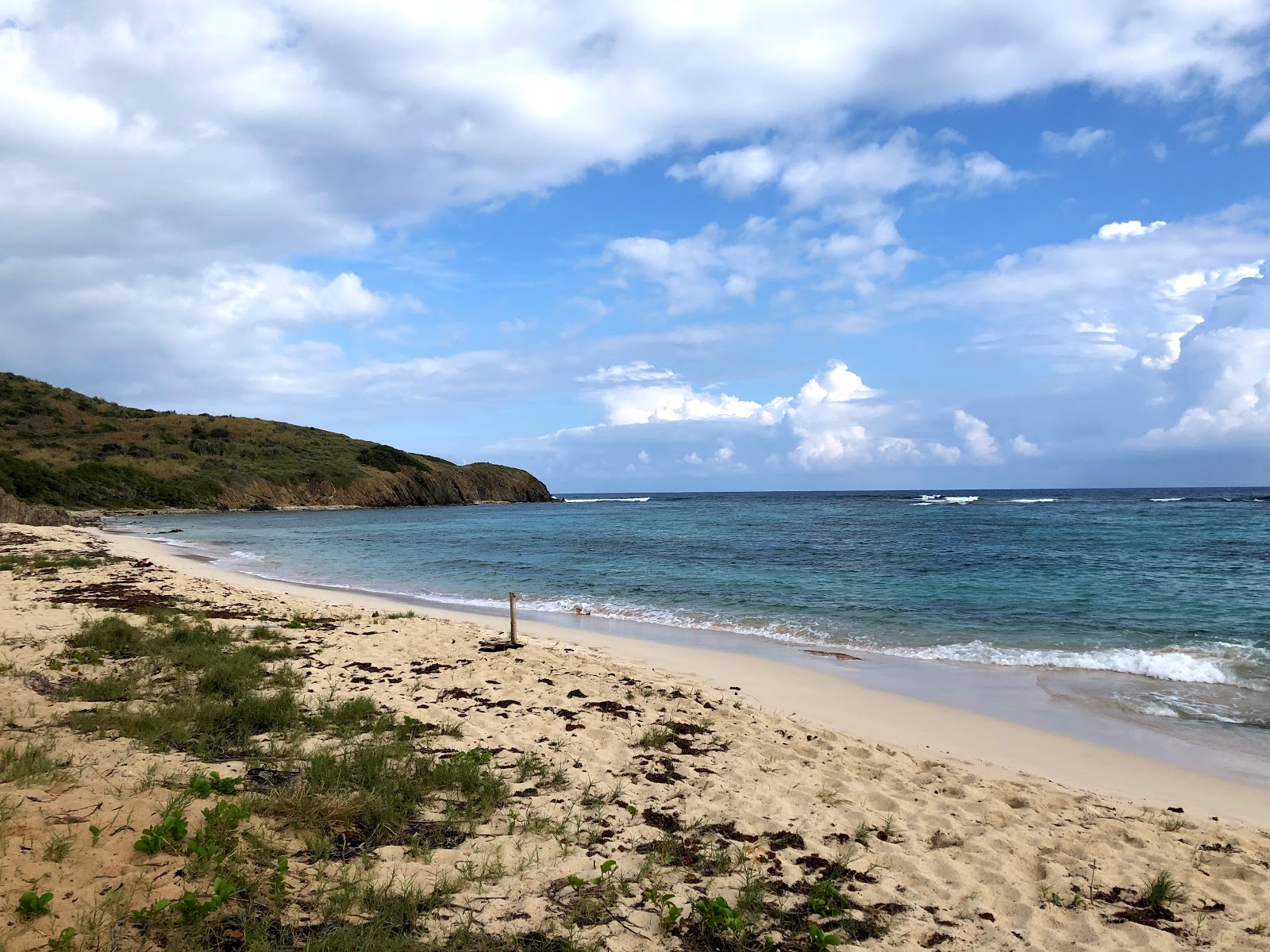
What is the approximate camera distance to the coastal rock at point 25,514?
32.8 metres

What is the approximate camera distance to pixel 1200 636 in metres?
14.8

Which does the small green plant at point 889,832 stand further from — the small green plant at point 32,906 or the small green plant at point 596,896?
the small green plant at point 32,906

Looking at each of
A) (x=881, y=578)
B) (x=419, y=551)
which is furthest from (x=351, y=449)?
(x=881, y=578)

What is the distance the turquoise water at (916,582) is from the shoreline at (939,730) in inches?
104

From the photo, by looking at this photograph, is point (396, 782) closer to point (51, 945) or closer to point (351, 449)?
point (51, 945)

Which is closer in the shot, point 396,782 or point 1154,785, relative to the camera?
point 396,782

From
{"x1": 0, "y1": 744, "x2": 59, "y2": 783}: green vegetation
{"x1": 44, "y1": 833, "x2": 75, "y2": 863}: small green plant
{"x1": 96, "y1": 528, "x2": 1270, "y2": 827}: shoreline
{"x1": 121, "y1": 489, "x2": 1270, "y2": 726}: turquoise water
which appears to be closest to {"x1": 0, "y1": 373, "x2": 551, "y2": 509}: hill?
{"x1": 121, "y1": 489, "x2": 1270, "y2": 726}: turquoise water

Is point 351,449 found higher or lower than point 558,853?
higher

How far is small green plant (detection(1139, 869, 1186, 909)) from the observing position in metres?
4.90

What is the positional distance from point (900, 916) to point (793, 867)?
0.81 metres

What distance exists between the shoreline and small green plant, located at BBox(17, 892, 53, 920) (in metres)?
8.18

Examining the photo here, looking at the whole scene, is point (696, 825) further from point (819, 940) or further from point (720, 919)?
point (819, 940)

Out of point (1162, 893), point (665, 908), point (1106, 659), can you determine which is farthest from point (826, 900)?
point (1106, 659)

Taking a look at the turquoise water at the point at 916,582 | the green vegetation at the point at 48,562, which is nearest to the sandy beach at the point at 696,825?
the turquoise water at the point at 916,582
